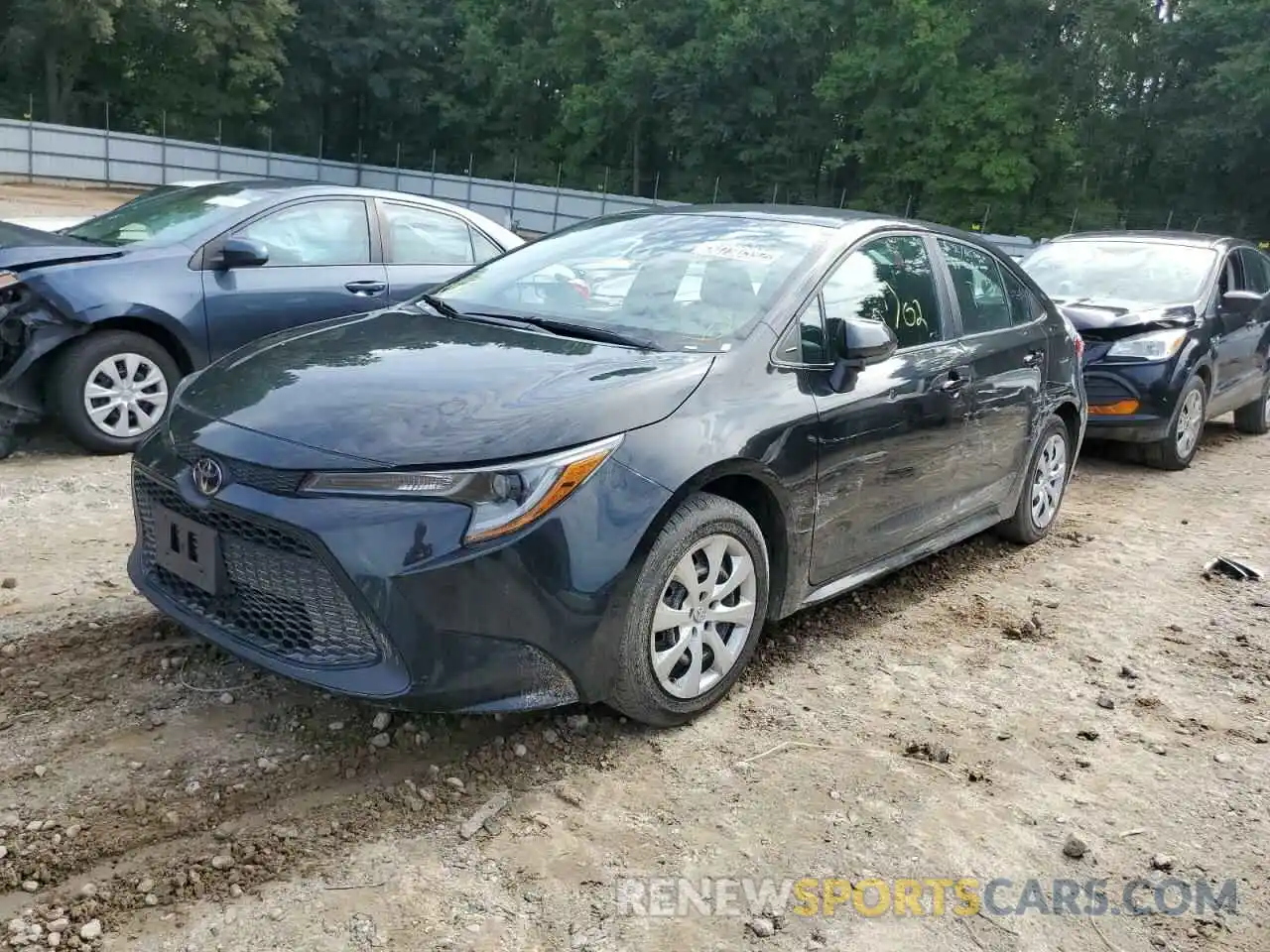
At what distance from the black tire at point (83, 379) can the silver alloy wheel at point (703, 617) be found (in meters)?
3.67

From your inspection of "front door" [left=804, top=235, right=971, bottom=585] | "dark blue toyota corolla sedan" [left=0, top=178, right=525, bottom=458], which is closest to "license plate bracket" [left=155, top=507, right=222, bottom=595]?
"front door" [left=804, top=235, right=971, bottom=585]

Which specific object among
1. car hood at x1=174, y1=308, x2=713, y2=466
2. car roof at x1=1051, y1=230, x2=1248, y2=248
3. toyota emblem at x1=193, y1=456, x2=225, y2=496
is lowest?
toyota emblem at x1=193, y1=456, x2=225, y2=496

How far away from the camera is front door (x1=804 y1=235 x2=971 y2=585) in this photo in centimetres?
377

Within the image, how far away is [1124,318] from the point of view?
748 centimetres

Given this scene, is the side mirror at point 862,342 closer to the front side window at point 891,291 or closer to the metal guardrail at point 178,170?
the front side window at point 891,291

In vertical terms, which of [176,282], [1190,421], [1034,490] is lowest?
[1034,490]

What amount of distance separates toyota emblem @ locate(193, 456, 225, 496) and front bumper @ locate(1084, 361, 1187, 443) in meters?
6.01

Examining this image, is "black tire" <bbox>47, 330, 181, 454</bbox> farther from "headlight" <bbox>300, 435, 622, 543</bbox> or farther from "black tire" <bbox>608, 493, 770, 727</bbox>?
"black tire" <bbox>608, 493, 770, 727</bbox>

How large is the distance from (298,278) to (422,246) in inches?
35.2

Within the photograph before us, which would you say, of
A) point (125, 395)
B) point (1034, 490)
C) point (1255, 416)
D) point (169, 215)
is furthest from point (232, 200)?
point (1255, 416)

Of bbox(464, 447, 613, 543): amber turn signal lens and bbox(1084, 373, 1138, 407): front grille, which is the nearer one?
bbox(464, 447, 613, 543): amber turn signal lens

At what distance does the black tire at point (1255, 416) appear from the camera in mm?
9422

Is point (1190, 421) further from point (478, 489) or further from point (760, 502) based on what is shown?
point (478, 489)

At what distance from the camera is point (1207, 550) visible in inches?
230
